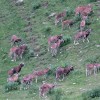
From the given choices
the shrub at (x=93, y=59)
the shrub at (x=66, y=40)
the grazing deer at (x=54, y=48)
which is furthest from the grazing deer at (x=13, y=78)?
the shrub at (x=66, y=40)

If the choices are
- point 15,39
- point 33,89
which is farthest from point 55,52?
point 33,89

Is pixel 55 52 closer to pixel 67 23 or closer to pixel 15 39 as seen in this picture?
pixel 67 23

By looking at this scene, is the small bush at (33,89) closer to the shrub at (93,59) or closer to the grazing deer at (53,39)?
the shrub at (93,59)

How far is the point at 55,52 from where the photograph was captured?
26672mm

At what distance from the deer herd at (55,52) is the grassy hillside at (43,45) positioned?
29 cm

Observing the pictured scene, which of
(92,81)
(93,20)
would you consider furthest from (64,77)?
(93,20)

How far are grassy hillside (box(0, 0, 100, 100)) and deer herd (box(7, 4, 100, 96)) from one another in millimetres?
288

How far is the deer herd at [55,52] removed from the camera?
74.4 feet

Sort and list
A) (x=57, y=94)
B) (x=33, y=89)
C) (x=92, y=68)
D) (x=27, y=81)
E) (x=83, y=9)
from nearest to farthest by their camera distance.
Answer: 1. (x=57, y=94)
2. (x=33, y=89)
3. (x=92, y=68)
4. (x=27, y=81)
5. (x=83, y=9)

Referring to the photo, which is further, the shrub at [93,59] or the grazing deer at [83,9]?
the grazing deer at [83,9]

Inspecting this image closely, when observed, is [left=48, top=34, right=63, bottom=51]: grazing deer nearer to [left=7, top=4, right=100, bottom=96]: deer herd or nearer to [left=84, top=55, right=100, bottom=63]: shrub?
[left=7, top=4, right=100, bottom=96]: deer herd

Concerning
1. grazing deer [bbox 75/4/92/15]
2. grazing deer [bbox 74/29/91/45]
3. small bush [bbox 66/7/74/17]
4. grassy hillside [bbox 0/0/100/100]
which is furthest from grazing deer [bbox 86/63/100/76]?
small bush [bbox 66/7/74/17]

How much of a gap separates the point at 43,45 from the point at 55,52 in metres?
1.86

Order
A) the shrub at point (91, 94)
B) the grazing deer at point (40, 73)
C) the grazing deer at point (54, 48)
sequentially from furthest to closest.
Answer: the grazing deer at point (54, 48)
the grazing deer at point (40, 73)
the shrub at point (91, 94)
